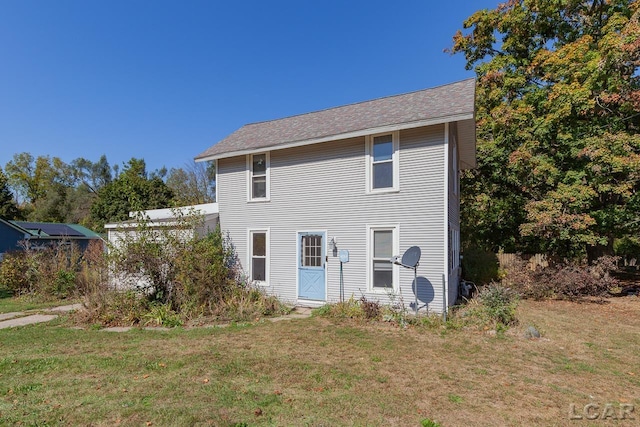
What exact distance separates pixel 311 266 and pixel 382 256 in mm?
2298

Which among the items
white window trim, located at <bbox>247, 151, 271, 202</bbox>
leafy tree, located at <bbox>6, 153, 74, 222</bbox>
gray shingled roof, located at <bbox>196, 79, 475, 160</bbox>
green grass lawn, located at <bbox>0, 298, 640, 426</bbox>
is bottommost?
green grass lawn, located at <bbox>0, 298, 640, 426</bbox>

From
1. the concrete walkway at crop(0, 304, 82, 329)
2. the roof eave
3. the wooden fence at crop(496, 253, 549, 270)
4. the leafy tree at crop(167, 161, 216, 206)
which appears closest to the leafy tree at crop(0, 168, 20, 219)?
the leafy tree at crop(167, 161, 216, 206)

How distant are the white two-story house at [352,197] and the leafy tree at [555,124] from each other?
4.18 meters

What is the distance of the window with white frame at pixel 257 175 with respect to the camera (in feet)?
36.7

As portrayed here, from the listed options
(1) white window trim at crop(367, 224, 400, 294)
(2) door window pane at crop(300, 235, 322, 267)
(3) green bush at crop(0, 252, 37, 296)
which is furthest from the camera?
(3) green bush at crop(0, 252, 37, 296)

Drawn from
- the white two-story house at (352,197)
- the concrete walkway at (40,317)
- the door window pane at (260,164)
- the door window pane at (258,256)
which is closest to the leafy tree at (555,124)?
the white two-story house at (352,197)

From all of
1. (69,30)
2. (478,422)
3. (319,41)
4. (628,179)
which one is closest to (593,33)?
(628,179)

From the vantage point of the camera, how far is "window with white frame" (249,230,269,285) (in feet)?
35.6

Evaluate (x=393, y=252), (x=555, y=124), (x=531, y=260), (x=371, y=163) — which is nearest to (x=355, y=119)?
(x=371, y=163)

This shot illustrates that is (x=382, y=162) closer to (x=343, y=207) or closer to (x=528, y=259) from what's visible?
(x=343, y=207)

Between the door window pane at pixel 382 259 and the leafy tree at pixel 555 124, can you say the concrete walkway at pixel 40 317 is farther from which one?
the leafy tree at pixel 555 124

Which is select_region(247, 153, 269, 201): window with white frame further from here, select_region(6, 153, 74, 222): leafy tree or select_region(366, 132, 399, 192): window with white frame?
select_region(6, 153, 74, 222): leafy tree

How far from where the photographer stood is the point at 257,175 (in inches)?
445

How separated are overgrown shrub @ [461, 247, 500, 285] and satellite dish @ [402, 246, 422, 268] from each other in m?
8.60
